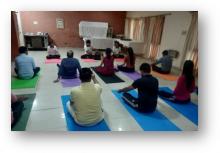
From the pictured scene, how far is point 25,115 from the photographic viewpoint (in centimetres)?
193

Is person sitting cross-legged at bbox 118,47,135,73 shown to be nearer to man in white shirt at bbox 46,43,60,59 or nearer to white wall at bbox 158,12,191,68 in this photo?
white wall at bbox 158,12,191,68

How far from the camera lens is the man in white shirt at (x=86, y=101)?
1635 mm

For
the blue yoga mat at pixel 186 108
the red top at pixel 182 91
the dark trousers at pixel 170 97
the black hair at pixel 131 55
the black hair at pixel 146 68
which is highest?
the black hair at pixel 131 55

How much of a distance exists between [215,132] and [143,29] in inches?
111

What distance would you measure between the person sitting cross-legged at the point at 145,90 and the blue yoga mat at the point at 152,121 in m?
0.07

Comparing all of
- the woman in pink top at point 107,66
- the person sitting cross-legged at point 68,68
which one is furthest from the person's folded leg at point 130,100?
the woman in pink top at point 107,66

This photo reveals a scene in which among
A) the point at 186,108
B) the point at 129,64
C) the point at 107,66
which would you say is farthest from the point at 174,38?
the point at 186,108

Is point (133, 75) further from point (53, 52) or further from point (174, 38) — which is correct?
point (53, 52)

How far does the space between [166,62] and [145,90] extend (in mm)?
2179

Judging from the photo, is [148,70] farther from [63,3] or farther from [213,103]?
[63,3]

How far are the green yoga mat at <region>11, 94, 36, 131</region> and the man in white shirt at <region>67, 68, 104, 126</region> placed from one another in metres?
0.55

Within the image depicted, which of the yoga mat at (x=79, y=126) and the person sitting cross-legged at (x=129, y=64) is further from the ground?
the person sitting cross-legged at (x=129, y=64)

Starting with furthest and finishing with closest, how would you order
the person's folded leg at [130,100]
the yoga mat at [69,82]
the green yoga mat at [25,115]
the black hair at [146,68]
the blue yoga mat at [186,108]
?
1. the yoga mat at [69,82]
2. the person's folded leg at [130,100]
3. the blue yoga mat at [186,108]
4. the black hair at [146,68]
5. the green yoga mat at [25,115]

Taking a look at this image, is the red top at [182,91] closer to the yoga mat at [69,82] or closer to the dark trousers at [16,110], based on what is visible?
the yoga mat at [69,82]
